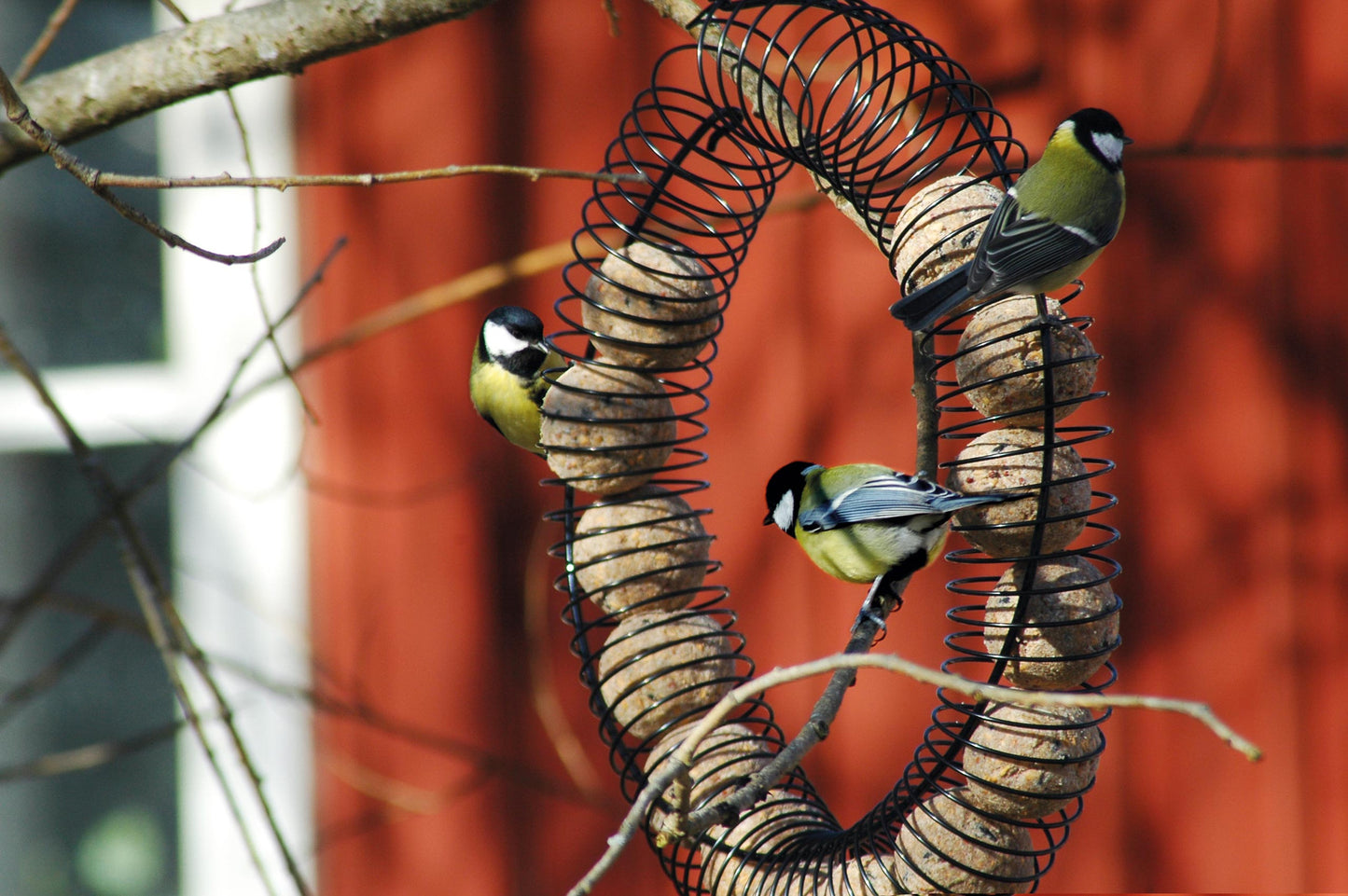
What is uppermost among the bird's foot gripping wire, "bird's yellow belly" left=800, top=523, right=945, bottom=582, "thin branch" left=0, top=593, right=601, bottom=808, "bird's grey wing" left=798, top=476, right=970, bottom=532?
"bird's grey wing" left=798, top=476, right=970, bottom=532

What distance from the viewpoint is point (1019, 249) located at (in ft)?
3.00

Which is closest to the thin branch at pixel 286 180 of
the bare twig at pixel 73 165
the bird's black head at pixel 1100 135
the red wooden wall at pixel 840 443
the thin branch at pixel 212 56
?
the bare twig at pixel 73 165

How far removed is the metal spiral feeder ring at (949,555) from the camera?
804 millimetres

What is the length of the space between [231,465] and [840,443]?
1005 mm

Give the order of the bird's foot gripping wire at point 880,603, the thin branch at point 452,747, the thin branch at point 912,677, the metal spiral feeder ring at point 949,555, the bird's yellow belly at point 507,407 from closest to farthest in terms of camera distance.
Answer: the thin branch at point 912,677 → the metal spiral feeder ring at point 949,555 → the bird's foot gripping wire at point 880,603 → the bird's yellow belly at point 507,407 → the thin branch at point 452,747

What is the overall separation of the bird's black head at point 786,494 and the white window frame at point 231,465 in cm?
90

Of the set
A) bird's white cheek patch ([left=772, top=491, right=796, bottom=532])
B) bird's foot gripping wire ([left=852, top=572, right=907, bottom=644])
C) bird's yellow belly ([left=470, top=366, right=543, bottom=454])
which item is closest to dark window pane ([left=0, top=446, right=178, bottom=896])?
A: bird's yellow belly ([left=470, top=366, right=543, bottom=454])

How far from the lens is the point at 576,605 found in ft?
3.04

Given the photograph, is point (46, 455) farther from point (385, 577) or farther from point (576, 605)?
point (576, 605)

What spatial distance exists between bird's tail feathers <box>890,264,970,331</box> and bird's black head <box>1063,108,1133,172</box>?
1.16ft

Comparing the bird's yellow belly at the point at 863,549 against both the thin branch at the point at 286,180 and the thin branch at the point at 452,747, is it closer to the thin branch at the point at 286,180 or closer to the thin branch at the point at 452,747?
the thin branch at the point at 286,180

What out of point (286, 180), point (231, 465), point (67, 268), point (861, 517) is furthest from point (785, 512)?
point (67, 268)

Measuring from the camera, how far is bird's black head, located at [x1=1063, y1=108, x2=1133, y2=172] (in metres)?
1.10

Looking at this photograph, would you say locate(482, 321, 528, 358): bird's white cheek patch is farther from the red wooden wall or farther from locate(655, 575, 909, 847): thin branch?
locate(655, 575, 909, 847): thin branch
